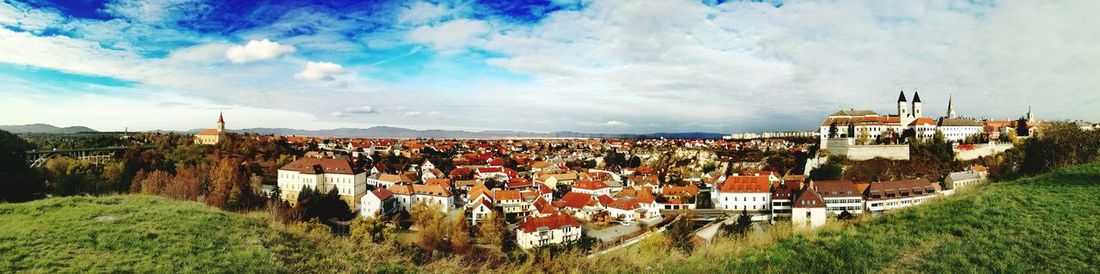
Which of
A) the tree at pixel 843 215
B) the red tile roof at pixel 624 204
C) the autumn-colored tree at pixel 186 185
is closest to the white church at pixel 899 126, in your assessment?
the tree at pixel 843 215

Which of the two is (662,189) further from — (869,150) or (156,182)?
(156,182)

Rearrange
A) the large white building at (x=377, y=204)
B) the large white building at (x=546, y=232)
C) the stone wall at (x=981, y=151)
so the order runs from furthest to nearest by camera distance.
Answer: the stone wall at (x=981, y=151), the large white building at (x=377, y=204), the large white building at (x=546, y=232)

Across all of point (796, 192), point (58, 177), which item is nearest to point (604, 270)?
point (796, 192)

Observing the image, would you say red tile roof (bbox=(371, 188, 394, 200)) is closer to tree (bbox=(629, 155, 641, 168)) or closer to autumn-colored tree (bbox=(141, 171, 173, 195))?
autumn-colored tree (bbox=(141, 171, 173, 195))

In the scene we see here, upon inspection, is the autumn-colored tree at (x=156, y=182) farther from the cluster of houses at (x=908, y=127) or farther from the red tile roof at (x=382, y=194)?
the cluster of houses at (x=908, y=127)

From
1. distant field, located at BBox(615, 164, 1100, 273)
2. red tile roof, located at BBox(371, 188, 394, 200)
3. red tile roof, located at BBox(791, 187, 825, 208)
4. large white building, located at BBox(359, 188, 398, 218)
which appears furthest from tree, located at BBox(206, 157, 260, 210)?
red tile roof, located at BBox(791, 187, 825, 208)

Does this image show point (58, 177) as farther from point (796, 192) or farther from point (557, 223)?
point (796, 192)

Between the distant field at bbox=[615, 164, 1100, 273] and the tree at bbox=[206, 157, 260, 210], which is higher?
the distant field at bbox=[615, 164, 1100, 273]
